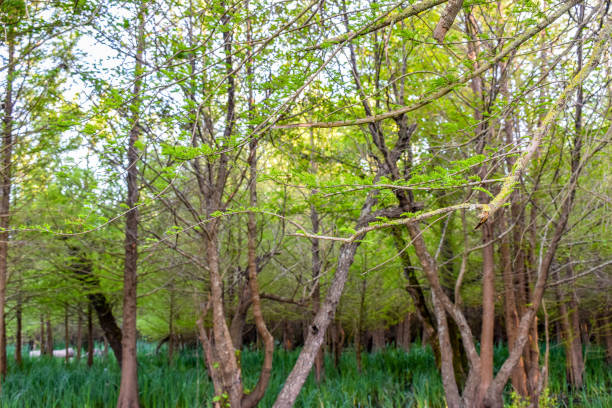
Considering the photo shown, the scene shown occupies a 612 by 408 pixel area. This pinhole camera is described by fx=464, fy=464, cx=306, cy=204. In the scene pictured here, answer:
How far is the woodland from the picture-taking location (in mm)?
3812

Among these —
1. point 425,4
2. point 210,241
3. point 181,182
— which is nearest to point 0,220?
point 181,182

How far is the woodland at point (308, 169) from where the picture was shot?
3812mm

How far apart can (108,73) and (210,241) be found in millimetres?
2234

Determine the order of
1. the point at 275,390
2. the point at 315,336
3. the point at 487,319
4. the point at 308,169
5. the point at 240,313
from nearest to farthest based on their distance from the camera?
the point at 315,336, the point at 487,319, the point at 240,313, the point at 275,390, the point at 308,169

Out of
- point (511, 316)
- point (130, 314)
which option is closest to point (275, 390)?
point (130, 314)

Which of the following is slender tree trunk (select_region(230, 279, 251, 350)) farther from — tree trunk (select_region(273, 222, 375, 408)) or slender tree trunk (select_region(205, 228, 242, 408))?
tree trunk (select_region(273, 222, 375, 408))

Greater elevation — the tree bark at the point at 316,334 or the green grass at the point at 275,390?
the tree bark at the point at 316,334

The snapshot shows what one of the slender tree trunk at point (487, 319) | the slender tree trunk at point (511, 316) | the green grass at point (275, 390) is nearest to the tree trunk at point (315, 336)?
the green grass at point (275, 390)

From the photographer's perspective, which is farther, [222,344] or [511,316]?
[511,316]

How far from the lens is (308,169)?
7.41 metres

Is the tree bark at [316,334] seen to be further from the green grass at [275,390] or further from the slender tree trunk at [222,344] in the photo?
the green grass at [275,390]

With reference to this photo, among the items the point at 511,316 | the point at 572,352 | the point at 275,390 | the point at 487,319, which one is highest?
the point at 487,319

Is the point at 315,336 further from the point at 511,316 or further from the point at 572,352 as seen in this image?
the point at 572,352

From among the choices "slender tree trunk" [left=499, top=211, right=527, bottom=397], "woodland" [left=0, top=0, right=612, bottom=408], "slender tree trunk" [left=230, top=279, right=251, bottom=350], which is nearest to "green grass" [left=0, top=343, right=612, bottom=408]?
"woodland" [left=0, top=0, right=612, bottom=408]
